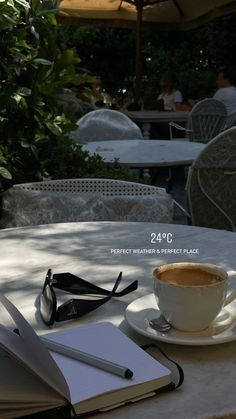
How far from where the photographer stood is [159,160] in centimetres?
355

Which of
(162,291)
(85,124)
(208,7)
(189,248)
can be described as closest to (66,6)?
(208,7)

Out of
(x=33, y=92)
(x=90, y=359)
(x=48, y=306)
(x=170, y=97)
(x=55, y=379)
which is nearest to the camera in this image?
(x=55, y=379)

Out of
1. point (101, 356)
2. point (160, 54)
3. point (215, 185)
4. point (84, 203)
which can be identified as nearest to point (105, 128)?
point (215, 185)

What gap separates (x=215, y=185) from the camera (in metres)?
2.82

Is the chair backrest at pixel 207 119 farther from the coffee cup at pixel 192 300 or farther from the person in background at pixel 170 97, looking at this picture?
the coffee cup at pixel 192 300

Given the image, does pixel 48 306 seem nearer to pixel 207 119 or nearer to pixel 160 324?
pixel 160 324

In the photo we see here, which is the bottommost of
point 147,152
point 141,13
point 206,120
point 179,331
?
point 206,120

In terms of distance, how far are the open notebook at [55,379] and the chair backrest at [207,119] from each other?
229 inches

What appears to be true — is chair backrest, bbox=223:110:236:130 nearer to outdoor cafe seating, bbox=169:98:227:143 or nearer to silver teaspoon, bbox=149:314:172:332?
outdoor cafe seating, bbox=169:98:227:143

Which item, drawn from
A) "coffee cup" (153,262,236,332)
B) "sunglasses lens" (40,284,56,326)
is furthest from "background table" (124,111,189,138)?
"coffee cup" (153,262,236,332)

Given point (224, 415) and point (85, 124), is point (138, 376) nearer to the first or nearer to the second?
point (224, 415)

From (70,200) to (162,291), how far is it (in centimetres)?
118

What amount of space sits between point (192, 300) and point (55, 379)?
30cm

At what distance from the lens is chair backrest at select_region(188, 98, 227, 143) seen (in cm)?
656
